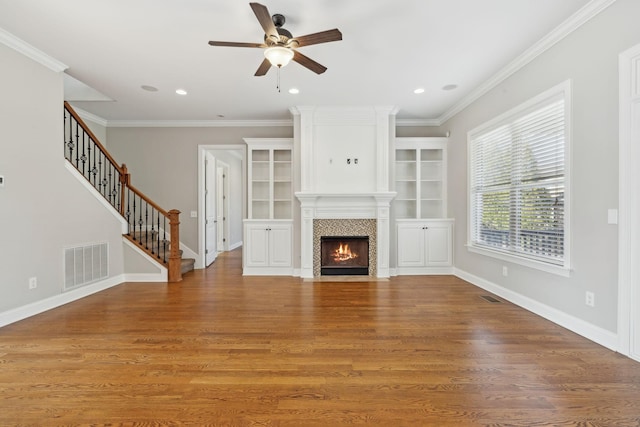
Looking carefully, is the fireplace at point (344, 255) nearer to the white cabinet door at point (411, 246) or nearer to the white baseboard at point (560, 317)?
the white cabinet door at point (411, 246)

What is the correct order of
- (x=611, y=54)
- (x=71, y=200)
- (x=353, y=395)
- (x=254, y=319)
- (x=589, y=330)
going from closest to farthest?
(x=353, y=395), (x=611, y=54), (x=589, y=330), (x=254, y=319), (x=71, y=200)

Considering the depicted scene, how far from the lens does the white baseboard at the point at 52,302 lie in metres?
2.92

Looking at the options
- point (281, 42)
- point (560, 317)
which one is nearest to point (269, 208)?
point (281, 42)

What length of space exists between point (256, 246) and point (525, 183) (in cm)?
419

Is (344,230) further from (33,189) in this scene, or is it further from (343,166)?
(33,189)

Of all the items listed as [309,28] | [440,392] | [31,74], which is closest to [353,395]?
[440,392]

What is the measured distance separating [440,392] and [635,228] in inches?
78.3

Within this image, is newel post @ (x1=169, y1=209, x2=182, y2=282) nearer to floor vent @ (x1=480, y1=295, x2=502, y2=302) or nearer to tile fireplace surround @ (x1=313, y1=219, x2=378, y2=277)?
tile fireplace surround @ (x1=313, y1=219, x2=378, y2=277)

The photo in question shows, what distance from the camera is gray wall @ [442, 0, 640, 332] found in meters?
2.34

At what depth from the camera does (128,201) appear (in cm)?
524

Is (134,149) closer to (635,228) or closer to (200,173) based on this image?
(200,173)

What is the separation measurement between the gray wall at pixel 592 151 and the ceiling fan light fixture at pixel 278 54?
268 cm

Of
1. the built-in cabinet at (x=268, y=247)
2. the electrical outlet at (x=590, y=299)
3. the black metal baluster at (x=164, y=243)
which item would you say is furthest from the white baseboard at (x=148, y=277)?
the electrical outlet at (x=590, y=299)

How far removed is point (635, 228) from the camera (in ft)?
7.17
